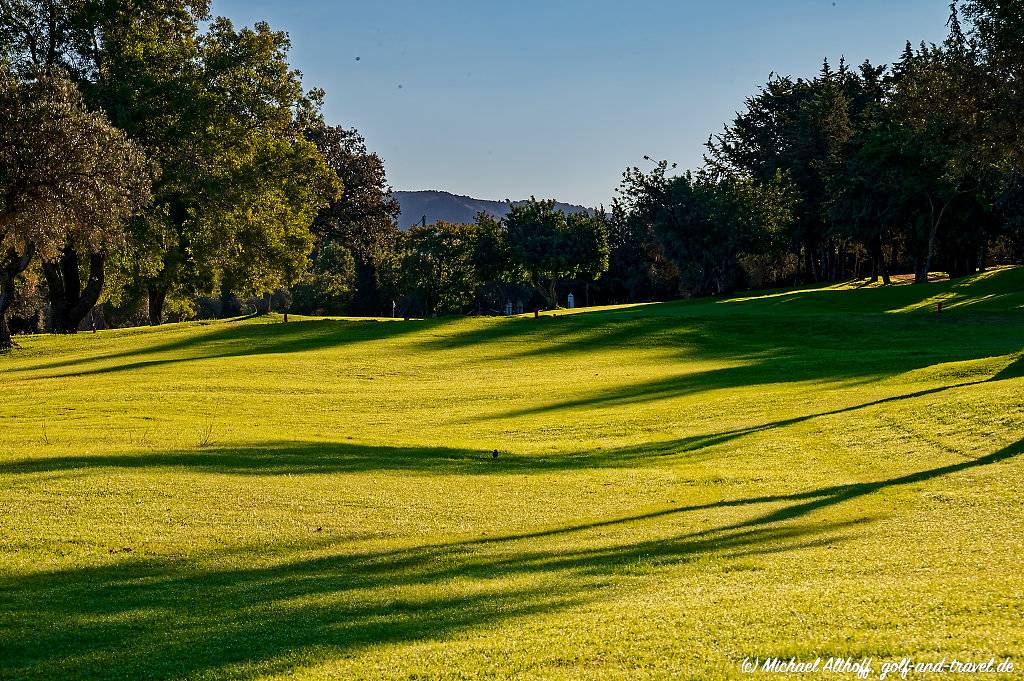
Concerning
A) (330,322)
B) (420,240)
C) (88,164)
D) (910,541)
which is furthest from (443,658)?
(420,240)

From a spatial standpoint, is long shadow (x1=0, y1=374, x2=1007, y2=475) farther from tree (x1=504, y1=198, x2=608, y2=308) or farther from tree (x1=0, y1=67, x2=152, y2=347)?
tree (x1=504, y1=198, x2=608, y2=308)

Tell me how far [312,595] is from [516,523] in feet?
13.8


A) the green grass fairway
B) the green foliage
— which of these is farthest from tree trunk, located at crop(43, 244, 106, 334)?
the green foliage

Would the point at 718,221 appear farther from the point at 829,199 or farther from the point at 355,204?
the point at 355,204

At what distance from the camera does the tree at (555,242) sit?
82.8 meters

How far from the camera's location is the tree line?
2708cm

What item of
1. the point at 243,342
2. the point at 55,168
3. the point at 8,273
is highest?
the point at 55,168

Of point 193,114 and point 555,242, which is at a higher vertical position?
point 193,114

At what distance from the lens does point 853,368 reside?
29344 millimetres

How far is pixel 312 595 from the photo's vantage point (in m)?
9.11

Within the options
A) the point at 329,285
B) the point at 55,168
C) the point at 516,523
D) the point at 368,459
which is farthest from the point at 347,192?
the point at 516,523

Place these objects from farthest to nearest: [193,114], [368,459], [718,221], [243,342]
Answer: [718,221], [193,114], [243,342], [368,459]

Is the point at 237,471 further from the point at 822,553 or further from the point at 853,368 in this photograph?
the point at 853,368

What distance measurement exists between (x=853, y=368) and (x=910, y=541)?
20.1 m
